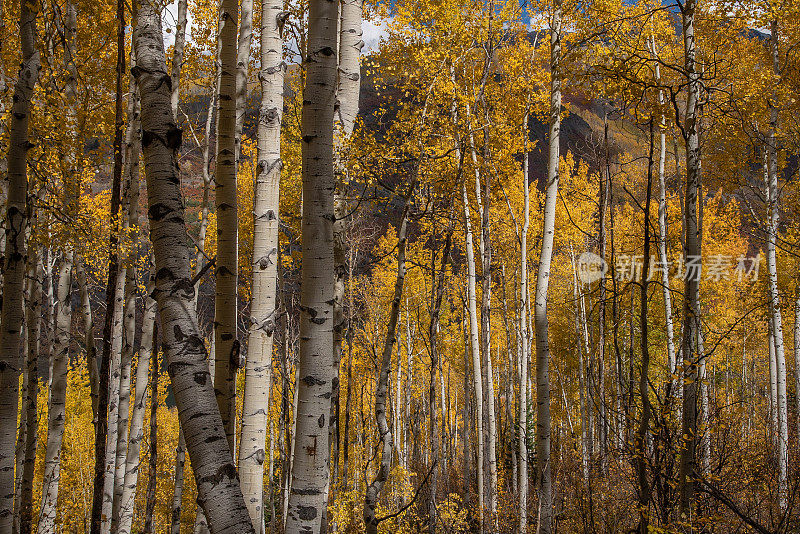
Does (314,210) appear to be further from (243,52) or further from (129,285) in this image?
(129,285)

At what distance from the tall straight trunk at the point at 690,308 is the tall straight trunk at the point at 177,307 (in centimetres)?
295

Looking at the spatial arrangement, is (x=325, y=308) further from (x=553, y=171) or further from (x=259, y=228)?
(x=553, y=171)

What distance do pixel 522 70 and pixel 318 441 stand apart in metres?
7.73

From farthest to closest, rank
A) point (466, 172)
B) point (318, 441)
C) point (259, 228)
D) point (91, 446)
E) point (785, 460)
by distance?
point (91, 446) < point (466, 172) < point (785, 460) < point (259, 228) < point (318, 441)

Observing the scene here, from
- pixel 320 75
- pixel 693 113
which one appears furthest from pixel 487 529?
pixel 320 75

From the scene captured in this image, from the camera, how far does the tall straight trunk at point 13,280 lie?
2.40 metres

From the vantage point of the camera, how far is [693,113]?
3.68 metres

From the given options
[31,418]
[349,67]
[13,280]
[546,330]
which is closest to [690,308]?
[546,330]

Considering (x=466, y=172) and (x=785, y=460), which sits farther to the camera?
(x=466, y=172)

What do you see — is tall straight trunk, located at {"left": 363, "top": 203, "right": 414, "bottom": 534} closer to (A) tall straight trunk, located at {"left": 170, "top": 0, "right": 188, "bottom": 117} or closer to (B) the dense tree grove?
(B) the dense tree grove

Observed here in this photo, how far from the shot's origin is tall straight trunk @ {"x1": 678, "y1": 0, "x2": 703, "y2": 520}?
311 centimetres

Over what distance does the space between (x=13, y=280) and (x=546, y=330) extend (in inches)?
160

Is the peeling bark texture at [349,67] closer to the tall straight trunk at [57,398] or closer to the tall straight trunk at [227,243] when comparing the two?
the tall straight trunk at [227,243]

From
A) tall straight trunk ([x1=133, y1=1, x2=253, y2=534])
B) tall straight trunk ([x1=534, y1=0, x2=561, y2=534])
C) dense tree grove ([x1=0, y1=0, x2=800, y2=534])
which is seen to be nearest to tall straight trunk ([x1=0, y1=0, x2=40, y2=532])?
dense tree grove ([x1=0, y1=0, x2=800, y2=534])
